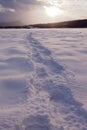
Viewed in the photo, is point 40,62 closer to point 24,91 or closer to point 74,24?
point 24,91

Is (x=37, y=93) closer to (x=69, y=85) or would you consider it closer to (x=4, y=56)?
(x=69, y=85)

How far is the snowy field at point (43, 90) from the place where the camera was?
3633 millimetres

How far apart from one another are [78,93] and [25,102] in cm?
87

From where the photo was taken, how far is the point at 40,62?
6527 mm

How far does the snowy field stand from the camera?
3.63 meters

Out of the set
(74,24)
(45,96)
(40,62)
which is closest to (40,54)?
(40,62)

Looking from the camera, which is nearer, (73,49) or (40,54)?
(40,54)

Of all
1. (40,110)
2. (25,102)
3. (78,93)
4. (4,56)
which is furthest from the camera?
Answer: (4,56)

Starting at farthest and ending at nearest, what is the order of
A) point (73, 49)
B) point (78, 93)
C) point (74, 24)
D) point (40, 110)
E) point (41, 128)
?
1. point (74, 24)
2. point (73, 49)
3. point (78, 93)
4. point (40, 110)
5. point (41, 128)

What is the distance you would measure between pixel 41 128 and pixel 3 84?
1.64 meters

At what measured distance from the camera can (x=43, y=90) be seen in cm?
468

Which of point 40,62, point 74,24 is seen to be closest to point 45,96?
point 40,62

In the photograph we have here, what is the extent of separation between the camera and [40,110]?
389cm

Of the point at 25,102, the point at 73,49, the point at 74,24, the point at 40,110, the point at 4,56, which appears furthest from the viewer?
the point at 74,24
